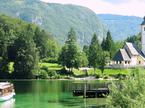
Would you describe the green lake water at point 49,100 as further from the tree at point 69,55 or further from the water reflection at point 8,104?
the tree at point 69,55

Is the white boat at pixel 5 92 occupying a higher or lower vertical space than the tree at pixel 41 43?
lower

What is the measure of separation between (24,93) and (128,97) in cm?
4383

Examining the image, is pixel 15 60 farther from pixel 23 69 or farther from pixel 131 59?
pixel 131 59

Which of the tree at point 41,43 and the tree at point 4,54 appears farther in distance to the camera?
the tree at point 41,43

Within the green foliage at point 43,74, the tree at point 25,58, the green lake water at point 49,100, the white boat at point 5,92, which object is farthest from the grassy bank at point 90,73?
the white boat at point 5,92

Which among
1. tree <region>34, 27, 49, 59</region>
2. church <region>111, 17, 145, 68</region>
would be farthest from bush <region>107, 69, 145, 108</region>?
tree <region>34, 27, 49, 59</region>

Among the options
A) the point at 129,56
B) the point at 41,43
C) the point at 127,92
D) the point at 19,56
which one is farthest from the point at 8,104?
the point at 41,43

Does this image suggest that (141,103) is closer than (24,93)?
Yes

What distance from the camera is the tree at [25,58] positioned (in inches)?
4980

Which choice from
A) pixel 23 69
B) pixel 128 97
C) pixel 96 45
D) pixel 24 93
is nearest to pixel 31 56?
pixel 23 69

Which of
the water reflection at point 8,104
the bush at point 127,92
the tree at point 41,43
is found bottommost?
the water reflection at point 8,104

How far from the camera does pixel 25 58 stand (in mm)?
128625

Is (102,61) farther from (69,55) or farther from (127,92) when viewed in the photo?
(127,92)

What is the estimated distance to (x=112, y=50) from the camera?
514 ft
